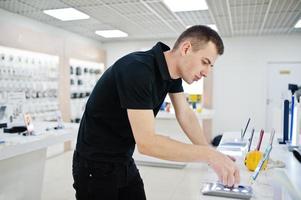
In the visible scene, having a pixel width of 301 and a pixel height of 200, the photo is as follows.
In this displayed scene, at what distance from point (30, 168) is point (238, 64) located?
5461 millimetres

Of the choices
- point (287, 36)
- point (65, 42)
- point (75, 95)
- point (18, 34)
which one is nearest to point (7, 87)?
point (18, 34)

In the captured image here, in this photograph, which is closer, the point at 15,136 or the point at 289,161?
the point at 289,161

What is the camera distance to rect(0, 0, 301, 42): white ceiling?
4250 mm

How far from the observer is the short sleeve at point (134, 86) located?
101cm

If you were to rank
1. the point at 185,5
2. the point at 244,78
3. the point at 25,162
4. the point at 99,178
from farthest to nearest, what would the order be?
the point at 244,78
the point at 185,5
the point at 25,162
the point at 99,178

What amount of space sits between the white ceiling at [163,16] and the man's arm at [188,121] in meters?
3.00

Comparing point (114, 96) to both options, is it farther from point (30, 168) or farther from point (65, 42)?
point (65, 42)

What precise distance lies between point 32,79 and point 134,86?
4.61 meters

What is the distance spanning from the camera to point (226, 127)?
22.4ft

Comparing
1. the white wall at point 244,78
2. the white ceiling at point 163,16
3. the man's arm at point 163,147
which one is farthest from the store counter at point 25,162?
the white wall at point 244,78

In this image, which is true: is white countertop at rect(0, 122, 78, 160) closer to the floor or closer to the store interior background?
the floor

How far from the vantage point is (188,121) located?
4.94ft

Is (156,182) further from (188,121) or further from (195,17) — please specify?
(195,17)

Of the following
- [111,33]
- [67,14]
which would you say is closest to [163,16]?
[67,14]
